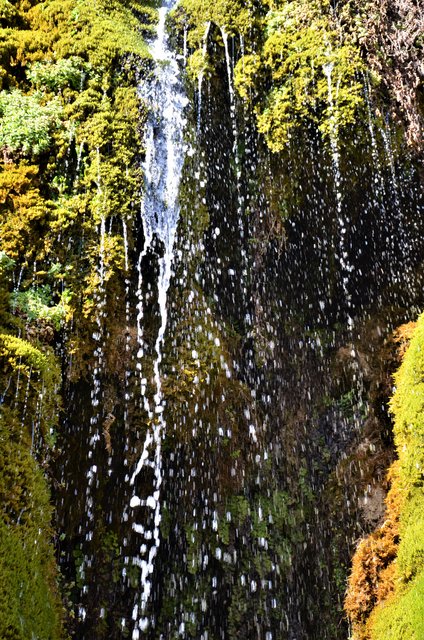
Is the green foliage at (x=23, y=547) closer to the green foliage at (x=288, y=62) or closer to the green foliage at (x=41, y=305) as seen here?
the green foliage at (x=41, y=305)

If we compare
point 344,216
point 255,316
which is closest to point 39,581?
point 255,316

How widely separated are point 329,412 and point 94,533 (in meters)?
2.87

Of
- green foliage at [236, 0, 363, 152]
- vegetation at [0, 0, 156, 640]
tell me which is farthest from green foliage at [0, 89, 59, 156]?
green foliage at [236, 0, 363, 152]

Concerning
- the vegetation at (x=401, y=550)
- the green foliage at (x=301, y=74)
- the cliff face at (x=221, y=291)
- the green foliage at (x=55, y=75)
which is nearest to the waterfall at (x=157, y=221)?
the cliff face at (x=221, y=291)

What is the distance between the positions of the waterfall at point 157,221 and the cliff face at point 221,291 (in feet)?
0.20

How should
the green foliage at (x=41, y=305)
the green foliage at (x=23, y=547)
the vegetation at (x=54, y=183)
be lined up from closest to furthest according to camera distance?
1. the green foliage at (x=23, y=547)
2. the vegetation at (x=54, y=183)
3. the green foliage at (x=41, y=305)

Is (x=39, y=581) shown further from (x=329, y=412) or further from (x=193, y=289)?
(x=329, y=412)

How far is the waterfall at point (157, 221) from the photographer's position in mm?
5641

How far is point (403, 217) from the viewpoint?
652 centimetres

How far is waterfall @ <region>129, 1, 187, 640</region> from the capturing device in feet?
18.5

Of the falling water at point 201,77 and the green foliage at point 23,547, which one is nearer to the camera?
the green foliage at point 23,547

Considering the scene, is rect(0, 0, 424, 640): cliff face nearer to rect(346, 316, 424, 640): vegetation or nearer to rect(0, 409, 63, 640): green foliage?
rect(346, 316, 424, 640): vegetation

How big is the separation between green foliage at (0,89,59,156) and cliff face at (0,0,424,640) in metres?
0.02

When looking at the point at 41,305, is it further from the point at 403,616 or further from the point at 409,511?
the point at 403,616
